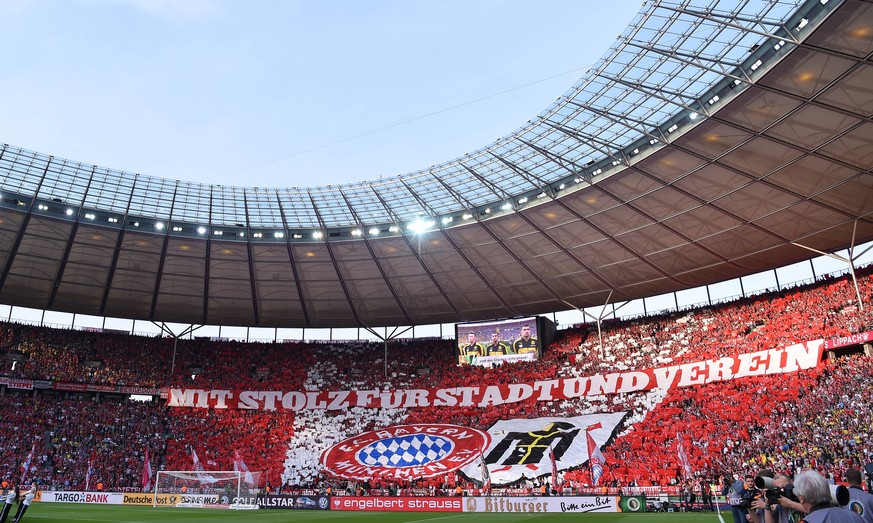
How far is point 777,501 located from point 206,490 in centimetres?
3673

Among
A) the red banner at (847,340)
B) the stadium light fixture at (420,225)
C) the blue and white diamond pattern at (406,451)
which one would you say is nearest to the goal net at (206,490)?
the blue and white diamond pattern at (406,451)

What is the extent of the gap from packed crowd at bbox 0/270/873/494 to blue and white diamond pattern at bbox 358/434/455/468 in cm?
261

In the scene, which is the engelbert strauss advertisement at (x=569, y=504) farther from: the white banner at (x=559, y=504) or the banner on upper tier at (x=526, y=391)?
the banner on upper tier at (x=526, y=391)

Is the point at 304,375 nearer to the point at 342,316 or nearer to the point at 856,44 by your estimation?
the point at 342,316

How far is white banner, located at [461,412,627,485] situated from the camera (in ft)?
126

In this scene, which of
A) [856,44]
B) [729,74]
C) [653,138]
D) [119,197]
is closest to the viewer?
[856,44]

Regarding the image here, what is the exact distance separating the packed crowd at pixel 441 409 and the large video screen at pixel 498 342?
915 millimetres


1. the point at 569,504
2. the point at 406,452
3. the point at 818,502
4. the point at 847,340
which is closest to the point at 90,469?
the point at 406,452

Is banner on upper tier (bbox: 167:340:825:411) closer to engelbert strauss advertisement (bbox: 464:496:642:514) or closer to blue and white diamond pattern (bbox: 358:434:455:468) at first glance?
blue and white diamond pattern (bbox: 358:434:455:468)

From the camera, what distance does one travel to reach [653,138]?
2972 centimetres

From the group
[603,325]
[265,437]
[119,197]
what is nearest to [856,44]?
[603,325]

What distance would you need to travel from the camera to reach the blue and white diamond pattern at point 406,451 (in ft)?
139

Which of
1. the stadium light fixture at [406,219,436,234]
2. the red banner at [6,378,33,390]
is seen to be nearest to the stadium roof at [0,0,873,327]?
the stadium light fixture at [406,219,436,234]

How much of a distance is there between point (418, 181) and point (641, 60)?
1469cm
